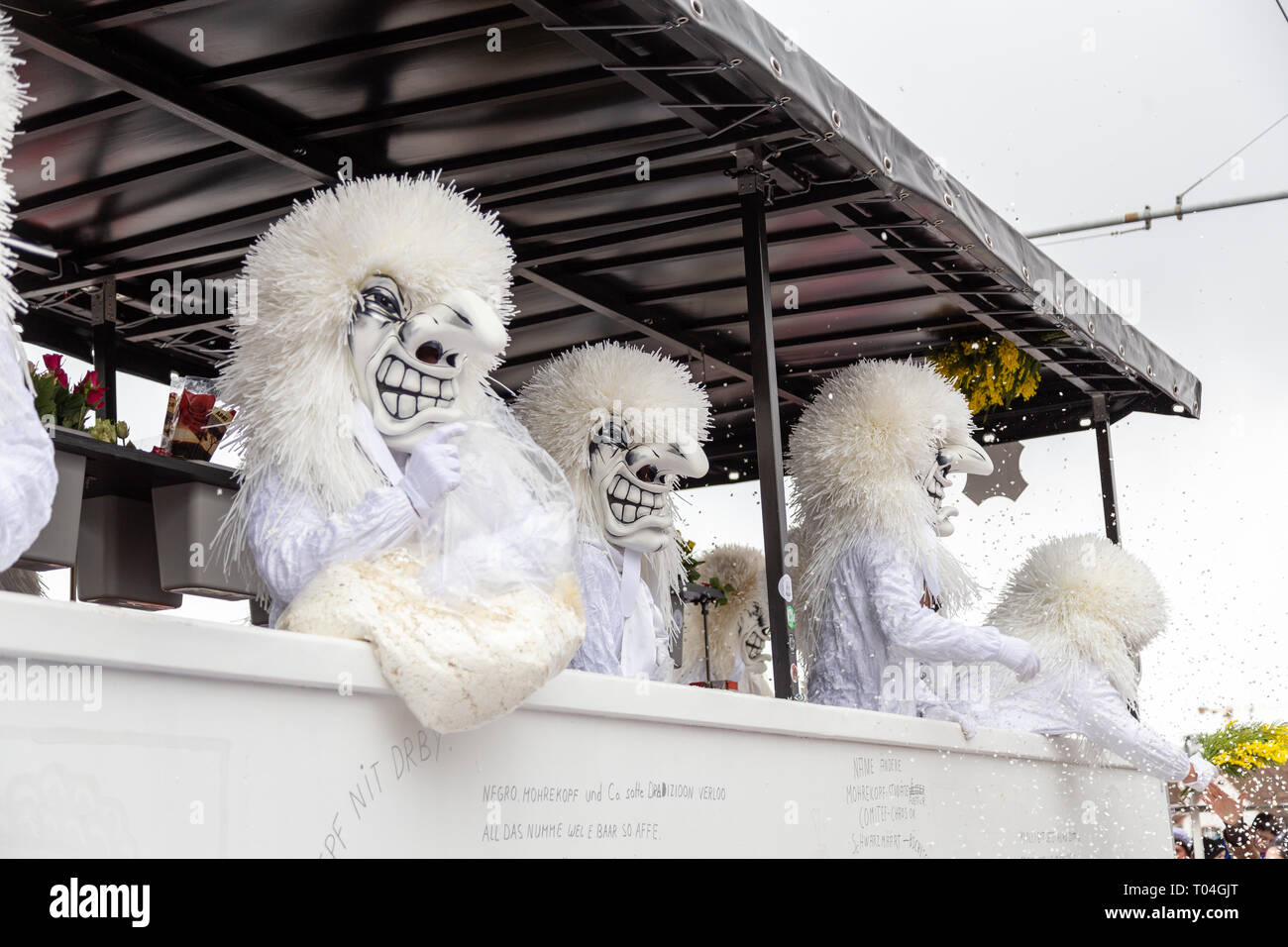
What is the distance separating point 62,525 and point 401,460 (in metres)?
1.12

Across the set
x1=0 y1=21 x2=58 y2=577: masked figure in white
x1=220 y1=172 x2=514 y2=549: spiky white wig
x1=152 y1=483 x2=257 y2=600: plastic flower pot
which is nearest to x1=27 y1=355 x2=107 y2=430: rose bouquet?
x1=152 y1=483 x2=257 y2=600: plastic flower pot

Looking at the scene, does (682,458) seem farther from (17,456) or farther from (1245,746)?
(1245,746)

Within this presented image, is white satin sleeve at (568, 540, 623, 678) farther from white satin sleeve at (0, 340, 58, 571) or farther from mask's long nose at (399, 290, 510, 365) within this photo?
white satin sleeve at (0, 340, 58, 571)

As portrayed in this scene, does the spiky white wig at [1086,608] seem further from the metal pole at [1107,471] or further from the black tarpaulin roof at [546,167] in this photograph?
the metal pole at [1107,471]

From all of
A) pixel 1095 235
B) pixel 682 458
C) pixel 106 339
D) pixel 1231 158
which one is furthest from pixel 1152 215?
pixel 106 339

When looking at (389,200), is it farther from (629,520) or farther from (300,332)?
(629,520)

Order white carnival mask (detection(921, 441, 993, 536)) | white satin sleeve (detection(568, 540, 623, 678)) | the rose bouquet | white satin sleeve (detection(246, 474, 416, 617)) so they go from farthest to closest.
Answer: white carnival mask (detection(921, 441, 993, 536))
white satin sleeve (detection(568, 540, 623, 678))
the rose bouquet
white satin sleeve (detection(246, 474, 416, 617))

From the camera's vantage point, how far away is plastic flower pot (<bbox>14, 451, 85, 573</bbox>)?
406 cm

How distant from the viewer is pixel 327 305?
11.7 feet

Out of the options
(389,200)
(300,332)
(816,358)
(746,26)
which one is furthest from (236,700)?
(816,358)

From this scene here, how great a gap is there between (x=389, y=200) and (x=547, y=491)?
87 centimetres

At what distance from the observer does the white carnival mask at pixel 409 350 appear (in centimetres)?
362

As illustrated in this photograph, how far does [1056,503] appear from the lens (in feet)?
25.1

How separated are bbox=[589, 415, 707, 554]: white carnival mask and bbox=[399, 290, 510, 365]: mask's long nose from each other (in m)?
1.33
